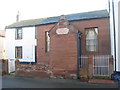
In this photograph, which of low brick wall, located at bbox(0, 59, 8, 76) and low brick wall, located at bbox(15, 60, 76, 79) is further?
low brick wall, located at bbox(0, 59, 8, 76)

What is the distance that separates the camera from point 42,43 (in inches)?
648

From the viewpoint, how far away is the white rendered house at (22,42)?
1784 cm

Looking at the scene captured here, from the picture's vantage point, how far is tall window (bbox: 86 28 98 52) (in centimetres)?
1384

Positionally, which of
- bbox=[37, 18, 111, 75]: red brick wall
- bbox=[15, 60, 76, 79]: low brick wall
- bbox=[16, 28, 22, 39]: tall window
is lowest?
bbox=[15, 60, 76, 79]: low brick wall

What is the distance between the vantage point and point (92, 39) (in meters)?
14.0

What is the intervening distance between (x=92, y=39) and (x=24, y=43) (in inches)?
352

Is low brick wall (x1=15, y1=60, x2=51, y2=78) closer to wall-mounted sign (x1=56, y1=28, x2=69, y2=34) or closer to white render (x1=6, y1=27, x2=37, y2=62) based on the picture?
wall-mounted sign (x1=56, y1=28, x2=69, y2=34)

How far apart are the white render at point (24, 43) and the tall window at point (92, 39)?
663cm

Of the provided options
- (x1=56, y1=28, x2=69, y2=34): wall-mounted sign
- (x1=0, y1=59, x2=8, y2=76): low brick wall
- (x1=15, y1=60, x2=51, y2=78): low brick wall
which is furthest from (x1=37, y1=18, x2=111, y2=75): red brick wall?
(x1=0, y1=59, x2=8, y2=76): low brick wall

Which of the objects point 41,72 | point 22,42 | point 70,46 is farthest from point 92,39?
point 22,42

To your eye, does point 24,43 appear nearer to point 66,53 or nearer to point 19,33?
point 19,33

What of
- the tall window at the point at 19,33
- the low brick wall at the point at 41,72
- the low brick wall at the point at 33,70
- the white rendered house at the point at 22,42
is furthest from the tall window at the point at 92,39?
the tall window at the point at 19,33

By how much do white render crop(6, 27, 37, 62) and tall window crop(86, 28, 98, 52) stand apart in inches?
261

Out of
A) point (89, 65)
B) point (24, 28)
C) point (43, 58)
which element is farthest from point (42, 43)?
point (89, 65)
